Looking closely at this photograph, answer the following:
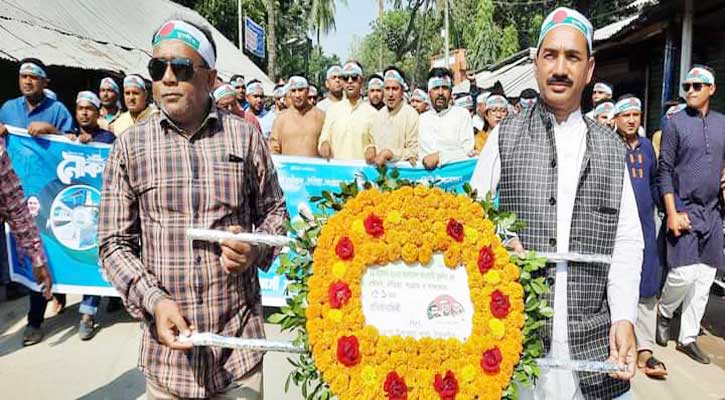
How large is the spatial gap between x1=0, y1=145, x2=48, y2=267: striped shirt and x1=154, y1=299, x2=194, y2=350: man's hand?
1.80 m

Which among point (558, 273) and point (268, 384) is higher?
point (558, 273)

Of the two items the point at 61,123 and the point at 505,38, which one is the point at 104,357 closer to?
the point at 61,123

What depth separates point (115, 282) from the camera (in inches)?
83.9

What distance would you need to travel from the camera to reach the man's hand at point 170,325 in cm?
191

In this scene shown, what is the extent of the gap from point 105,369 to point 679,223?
4.82 m

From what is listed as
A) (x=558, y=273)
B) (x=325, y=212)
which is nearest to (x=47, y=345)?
(x=325, y=212)

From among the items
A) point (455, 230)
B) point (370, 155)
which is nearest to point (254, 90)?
point (370, 155)

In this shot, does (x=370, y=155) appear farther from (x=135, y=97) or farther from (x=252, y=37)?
(x=252, y=37)

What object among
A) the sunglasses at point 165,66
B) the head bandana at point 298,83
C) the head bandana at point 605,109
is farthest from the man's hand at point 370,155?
the sunglasses at point 165,66

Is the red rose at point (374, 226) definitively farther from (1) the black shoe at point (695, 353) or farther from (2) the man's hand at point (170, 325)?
(1) the black shoe at point (695, 353)

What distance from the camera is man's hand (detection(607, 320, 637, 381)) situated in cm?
198

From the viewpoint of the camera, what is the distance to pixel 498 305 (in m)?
1.88

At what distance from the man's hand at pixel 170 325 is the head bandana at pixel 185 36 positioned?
0.92 metres

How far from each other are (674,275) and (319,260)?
427cm
